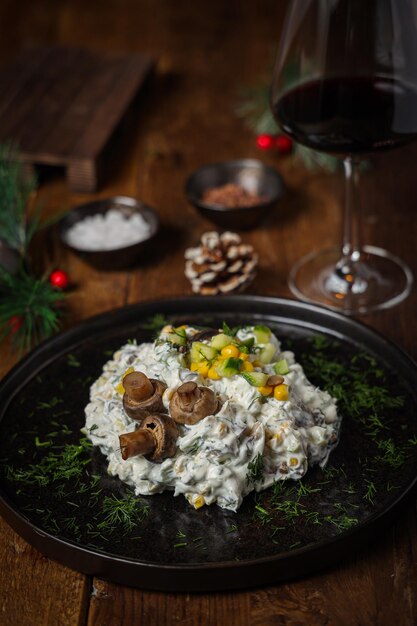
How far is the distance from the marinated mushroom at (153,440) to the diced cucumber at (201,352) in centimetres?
17

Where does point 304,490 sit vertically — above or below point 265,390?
below

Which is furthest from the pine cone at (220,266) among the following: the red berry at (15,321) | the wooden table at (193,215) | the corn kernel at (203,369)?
the corn kernel at (203,369)

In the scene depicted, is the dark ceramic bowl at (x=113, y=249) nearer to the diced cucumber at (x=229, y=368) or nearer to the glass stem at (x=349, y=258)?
the glass stem at (x=349, y=258)

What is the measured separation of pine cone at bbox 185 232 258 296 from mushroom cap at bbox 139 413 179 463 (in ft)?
2.81

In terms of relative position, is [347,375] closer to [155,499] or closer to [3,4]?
[155,499]

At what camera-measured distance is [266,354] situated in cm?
198

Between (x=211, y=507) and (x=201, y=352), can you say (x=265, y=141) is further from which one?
(x=211, y=507)

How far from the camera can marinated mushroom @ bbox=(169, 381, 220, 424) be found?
1.78 m

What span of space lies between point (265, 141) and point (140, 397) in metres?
1.70

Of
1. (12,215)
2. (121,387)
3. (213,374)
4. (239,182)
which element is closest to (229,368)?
(213,374)

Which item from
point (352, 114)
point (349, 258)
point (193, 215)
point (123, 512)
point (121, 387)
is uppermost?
point (352, 114)

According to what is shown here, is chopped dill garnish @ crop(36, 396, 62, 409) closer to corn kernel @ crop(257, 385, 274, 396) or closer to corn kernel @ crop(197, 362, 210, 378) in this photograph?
corn kernel @ crop(197, 362, 210, 378)

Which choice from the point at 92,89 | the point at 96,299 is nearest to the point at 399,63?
the point at 96,299

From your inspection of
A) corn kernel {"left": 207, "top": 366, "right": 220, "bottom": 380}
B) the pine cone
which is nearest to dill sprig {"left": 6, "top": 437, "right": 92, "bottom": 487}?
corn kernel {"left": 207, "top": 366, "right": 220, "bottom": 380}
